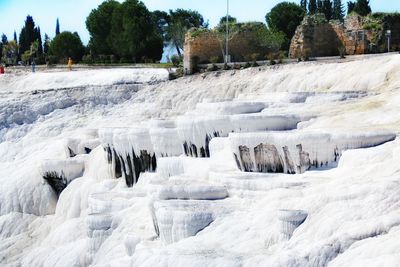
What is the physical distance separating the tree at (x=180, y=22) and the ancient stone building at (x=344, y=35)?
22749mm

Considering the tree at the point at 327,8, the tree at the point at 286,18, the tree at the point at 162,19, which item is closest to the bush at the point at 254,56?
the tree at the point at 286,18

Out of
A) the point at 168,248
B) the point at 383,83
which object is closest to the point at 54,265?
the point at 168,248

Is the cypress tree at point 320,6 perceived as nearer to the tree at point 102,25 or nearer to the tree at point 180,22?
the tree at point 180,22

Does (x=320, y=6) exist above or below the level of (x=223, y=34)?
above

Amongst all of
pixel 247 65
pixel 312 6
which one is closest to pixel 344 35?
pixel 247 65

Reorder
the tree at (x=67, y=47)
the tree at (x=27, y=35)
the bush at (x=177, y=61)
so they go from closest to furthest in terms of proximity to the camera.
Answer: the bush at (x=177, y=61), the tree at (x=67, y=47), the tree at (x=27, y=35)

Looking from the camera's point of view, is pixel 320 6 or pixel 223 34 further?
pixel 320 6

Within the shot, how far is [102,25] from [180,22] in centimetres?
772

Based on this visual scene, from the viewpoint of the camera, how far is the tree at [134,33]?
45375 mm

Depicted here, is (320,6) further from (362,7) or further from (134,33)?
(134,33)

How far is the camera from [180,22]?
55.7 meters

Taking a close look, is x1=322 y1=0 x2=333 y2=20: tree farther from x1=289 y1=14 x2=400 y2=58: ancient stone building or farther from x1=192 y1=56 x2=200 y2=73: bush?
x1=192 y1=56 x2=200 y2=73: bush

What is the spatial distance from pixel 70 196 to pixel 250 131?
601 centimetres

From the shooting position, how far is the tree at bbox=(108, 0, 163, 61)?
45375 millimetres
